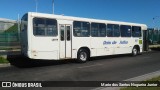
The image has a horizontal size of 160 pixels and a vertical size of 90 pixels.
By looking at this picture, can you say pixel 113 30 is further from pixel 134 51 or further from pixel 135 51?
pixel 135 51

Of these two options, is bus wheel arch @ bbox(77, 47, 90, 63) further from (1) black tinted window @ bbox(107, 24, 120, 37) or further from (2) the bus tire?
(2) the bus tire

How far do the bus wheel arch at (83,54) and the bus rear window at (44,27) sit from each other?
7.92 feet

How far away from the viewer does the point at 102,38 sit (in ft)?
66.3

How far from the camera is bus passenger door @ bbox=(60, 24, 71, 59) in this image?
56.3ft

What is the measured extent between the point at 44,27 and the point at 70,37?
206cm

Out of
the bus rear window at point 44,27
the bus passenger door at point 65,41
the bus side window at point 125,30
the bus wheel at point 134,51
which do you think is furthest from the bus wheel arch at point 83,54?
the bus wheel at point 134,51

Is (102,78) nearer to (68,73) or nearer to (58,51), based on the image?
(68,73)

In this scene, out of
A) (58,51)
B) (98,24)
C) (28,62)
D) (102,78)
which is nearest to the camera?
(102,78)

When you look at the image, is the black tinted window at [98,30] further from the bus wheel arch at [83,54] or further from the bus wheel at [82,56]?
the bus wheel at [82,56]

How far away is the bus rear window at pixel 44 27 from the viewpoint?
15.9 m

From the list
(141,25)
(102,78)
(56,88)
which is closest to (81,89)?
(56,88)

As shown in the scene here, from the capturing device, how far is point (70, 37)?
1767 centimetres

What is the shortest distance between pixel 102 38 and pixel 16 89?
1109 cm

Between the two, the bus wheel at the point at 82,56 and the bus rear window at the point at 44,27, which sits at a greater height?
the bus rear window at the point at 44,27
